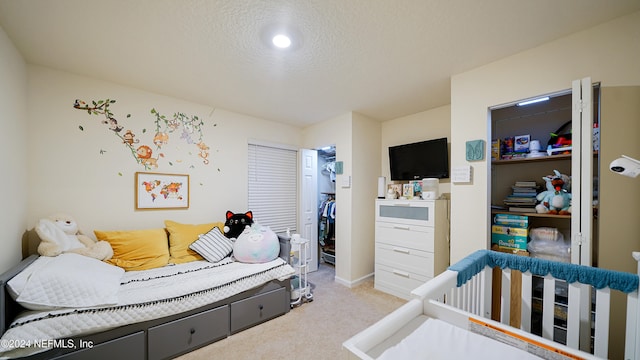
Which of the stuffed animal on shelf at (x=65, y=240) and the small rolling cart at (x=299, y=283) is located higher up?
the stuffed animal on shelf at (x=65, y=240)

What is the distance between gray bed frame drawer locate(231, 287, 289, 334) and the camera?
6.87 feet

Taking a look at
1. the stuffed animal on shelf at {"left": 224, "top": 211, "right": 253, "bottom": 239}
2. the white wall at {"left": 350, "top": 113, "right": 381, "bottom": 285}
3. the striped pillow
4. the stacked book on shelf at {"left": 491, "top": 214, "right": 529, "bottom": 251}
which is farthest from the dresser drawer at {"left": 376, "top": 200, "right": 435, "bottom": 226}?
the striped pillow

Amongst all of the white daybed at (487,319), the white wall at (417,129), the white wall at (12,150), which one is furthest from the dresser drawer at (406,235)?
the white wall at (12,150)

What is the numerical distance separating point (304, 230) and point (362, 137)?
5.88 ft

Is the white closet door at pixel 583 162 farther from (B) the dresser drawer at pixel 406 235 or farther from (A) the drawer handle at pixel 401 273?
(A) the drawer handle at pixel 401 273

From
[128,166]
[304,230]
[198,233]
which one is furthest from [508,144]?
[128,166]

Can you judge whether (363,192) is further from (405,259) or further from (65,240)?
(65,240)

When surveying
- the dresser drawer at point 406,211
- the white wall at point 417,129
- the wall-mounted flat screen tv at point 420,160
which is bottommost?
the dresser drawer at point 406,211

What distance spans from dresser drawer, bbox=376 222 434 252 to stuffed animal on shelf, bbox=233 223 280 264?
1411 mm

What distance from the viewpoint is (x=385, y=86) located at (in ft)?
7.94

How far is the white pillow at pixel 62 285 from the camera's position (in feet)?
4.50

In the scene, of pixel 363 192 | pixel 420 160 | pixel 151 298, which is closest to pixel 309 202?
pixel 363 192

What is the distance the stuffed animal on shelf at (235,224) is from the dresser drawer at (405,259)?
178 cm

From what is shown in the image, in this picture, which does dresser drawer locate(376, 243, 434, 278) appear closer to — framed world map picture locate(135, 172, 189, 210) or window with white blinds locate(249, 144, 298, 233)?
window with white blinds locate(249, 144, 298, 233)
